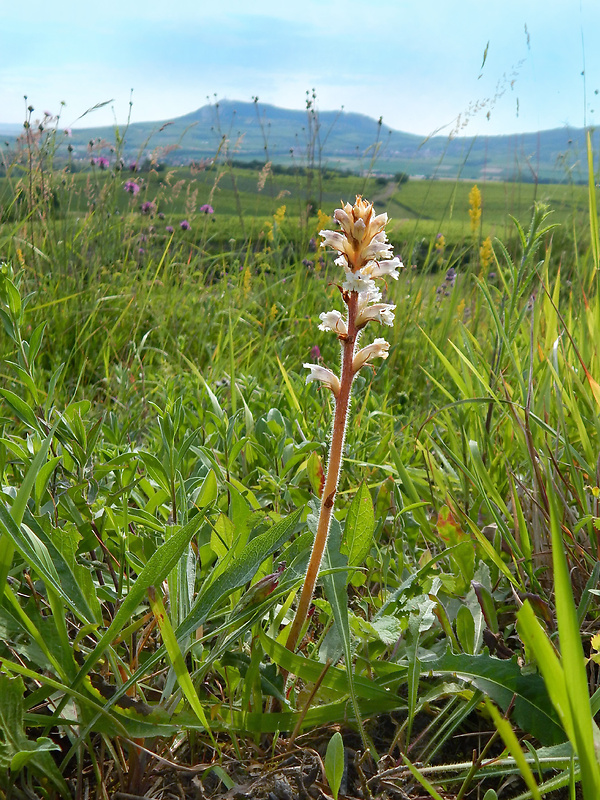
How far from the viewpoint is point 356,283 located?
97 cm

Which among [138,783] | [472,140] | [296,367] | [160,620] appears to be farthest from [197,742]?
[472,140]

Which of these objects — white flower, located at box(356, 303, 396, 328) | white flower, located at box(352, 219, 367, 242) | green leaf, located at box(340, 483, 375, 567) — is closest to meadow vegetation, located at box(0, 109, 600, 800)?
green leaf, located at box(340, 483, 375, 567)

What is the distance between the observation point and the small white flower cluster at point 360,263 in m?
0.97

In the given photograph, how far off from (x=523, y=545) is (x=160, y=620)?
905 millimetres

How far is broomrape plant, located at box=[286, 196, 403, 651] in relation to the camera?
97cm

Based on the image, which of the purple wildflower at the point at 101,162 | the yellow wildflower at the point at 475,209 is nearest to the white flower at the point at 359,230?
the yellow wildflower at the point at 475,209

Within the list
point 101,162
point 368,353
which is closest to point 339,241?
point 368,353

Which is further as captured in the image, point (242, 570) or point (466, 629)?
point (466, 629)

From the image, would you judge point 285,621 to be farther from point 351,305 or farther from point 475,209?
point 475,209

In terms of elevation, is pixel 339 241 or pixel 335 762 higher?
pixel 339 241

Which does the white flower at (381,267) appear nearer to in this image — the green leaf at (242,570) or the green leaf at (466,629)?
the green leaf at (242,570)

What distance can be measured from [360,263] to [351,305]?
7 cm

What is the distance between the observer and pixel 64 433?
1534 mm

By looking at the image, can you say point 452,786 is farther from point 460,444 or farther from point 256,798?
point 460,444
